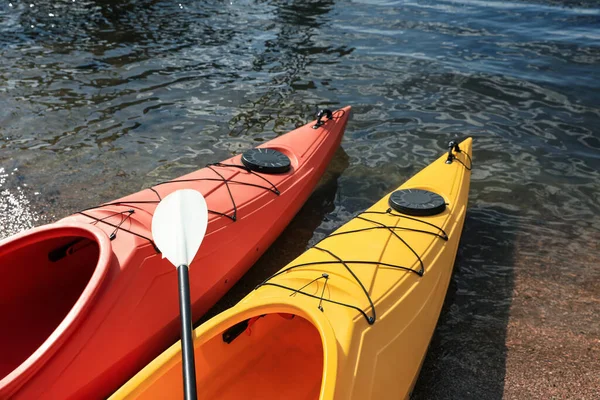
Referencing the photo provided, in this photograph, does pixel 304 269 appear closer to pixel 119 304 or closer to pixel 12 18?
pixel 119 304

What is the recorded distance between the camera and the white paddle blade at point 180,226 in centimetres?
242

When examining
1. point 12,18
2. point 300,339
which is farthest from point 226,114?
point 12,18

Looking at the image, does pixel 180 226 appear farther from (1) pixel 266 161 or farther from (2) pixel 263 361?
(1) pixel 266 161

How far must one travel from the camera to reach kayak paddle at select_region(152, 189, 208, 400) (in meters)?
2.12

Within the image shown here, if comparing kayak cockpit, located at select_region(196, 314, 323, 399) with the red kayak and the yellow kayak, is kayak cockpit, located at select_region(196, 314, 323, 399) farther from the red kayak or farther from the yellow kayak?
the red kayak

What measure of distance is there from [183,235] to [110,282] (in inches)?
18.0

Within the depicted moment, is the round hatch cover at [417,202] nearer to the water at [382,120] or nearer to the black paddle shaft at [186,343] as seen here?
the water at [382,120]

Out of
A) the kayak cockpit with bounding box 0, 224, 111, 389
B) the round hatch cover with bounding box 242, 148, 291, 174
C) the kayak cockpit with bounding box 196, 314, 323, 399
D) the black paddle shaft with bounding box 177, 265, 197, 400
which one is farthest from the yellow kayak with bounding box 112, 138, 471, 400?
the round hatch cover with bounding box 242, 148, 291, 174

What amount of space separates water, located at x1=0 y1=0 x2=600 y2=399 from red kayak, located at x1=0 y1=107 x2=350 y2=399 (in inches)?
17.2

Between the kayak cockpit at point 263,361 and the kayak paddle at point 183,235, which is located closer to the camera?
the kayak paddle at point 183,235

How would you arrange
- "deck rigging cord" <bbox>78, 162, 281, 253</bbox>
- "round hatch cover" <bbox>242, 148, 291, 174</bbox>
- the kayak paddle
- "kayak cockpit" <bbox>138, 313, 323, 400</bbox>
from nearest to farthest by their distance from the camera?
the kayak paddle → "kayak cockpit" <bbox>138, 313, 323, 400</bbox> → "deck rigging cord" <bbox>78, 162, 281, 253</bbox> → "round hatch cover" <bbox>242, 148, 291, 174</bbox>

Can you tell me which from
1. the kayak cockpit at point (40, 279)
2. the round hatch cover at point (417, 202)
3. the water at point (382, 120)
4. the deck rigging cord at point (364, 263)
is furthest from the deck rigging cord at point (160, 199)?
the round hatch cover at point (417, 202)

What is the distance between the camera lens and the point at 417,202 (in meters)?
3.59

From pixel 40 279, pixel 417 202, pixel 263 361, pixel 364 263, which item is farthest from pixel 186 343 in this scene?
pixel 417 202
